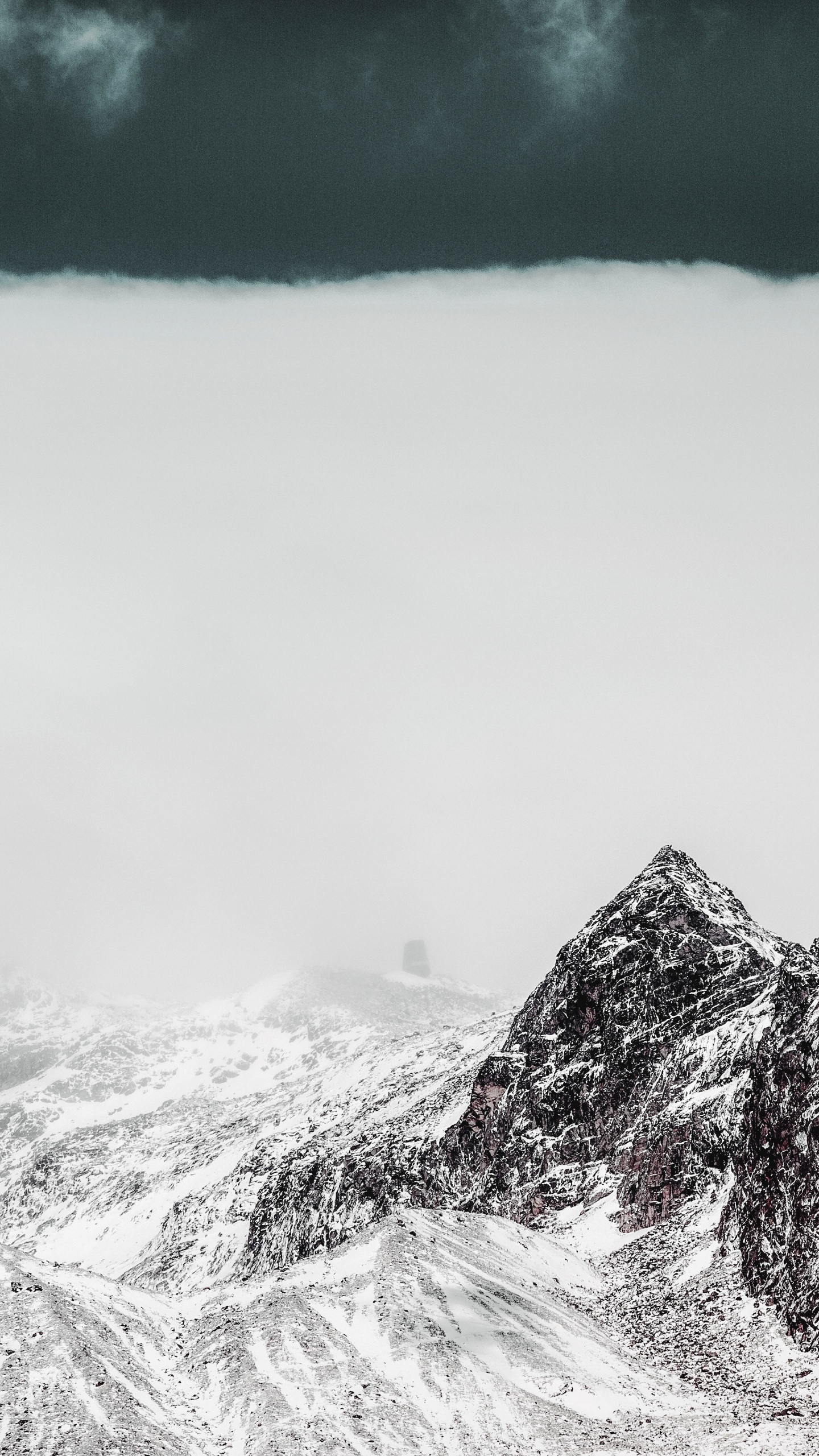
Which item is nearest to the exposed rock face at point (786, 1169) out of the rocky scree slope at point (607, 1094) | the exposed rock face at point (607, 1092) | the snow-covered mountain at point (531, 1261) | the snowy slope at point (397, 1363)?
the snow-covered mountain at point (531, 1261)

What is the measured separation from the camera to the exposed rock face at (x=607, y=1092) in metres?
61.0

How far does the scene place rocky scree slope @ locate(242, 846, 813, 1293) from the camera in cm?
6069

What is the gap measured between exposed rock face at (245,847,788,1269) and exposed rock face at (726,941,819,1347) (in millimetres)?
7724

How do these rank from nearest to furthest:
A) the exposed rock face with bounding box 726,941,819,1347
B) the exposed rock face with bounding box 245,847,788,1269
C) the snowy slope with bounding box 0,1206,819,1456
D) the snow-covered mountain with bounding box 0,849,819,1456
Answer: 1. the snowy slope with bounding box 0,1206,819,1456
2. the snow-covered mountain with bounding box 0,849,819,1456
3. the exposed rock face with bounding box 726,941,819,1347
4. the exposed rock face with bounding box 245,847,788,1269

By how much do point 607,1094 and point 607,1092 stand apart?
0.46 feet

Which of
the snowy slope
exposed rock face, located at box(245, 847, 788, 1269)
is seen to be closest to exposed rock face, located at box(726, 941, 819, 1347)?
the snowy slope

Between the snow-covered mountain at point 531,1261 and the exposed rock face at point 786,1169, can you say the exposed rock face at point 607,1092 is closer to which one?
the snow-covered mountain at point 531,1261

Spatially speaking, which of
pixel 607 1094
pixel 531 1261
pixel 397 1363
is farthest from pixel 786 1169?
pixel 607 1094

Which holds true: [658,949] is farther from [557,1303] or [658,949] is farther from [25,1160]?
[25,1160]

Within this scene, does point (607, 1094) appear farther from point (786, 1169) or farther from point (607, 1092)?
point (786, 1169)

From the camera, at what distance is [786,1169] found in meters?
46.5

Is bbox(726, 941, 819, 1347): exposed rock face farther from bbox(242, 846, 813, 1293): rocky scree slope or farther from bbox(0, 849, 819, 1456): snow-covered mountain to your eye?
bbox(242, 846, 813, 1293): rocky scree slope

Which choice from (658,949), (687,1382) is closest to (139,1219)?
(658,949)

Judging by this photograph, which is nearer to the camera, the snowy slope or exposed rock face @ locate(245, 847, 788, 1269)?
the snowy slope
